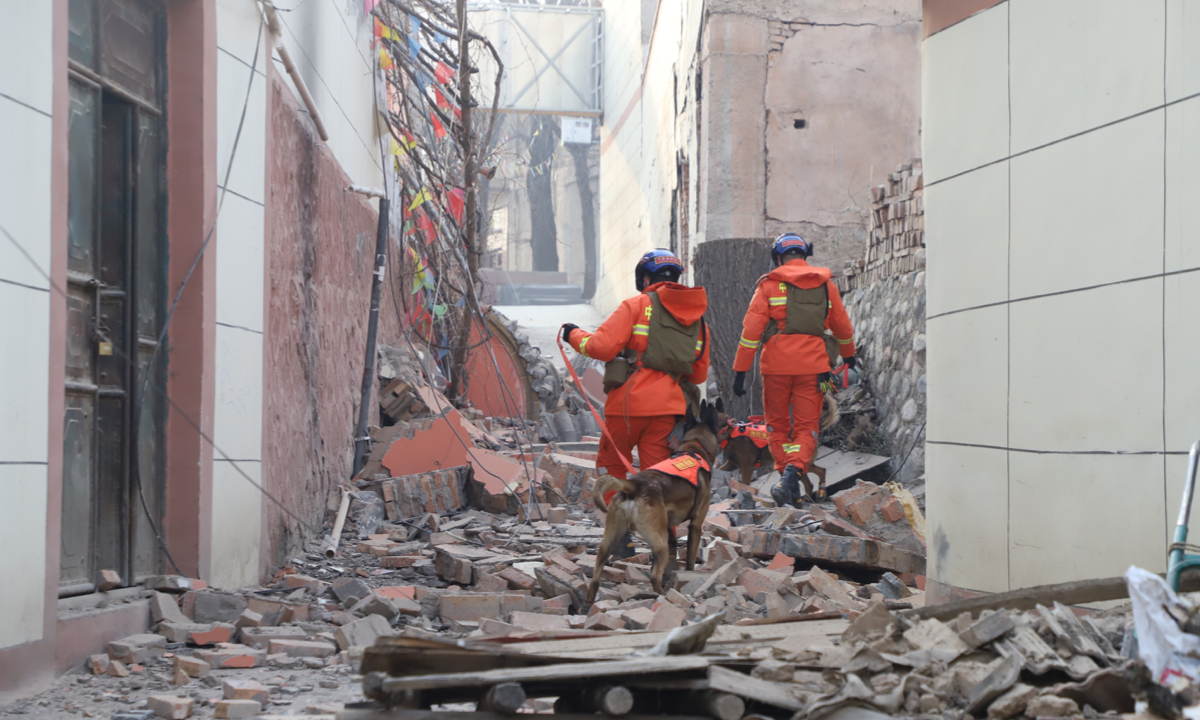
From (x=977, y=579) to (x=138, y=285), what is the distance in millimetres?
3918

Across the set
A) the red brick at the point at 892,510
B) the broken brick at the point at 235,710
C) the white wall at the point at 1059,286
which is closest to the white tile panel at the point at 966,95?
the white wall at the point at 1059,286

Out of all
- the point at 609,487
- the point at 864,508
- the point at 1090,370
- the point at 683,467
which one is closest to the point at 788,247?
the point at 864,508

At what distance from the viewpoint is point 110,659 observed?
3.97 metres

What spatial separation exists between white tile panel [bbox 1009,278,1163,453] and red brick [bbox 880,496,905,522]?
276cm

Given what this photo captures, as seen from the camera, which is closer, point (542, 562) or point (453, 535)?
point (542, 562)

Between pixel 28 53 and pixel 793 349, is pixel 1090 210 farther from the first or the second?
pixel 793 349

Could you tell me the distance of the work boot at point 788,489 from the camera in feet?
25.4

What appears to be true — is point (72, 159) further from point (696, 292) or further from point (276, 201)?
point (696, 292)

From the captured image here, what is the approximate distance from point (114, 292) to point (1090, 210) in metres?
4.04

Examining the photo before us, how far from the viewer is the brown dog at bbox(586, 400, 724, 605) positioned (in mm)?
5168

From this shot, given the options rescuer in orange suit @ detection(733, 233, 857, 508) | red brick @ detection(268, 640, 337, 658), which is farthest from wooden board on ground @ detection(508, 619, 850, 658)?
rescuer in orange suit @ detection(733, 233, 857, 508)

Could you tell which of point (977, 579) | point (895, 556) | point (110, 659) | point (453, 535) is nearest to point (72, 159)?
point (110, 659)

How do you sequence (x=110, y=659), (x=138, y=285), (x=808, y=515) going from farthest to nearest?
(x=808, y=515) → (x=138, y=285) → (x=110, y=659)

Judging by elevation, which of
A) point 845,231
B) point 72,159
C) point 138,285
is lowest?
point 138,285
